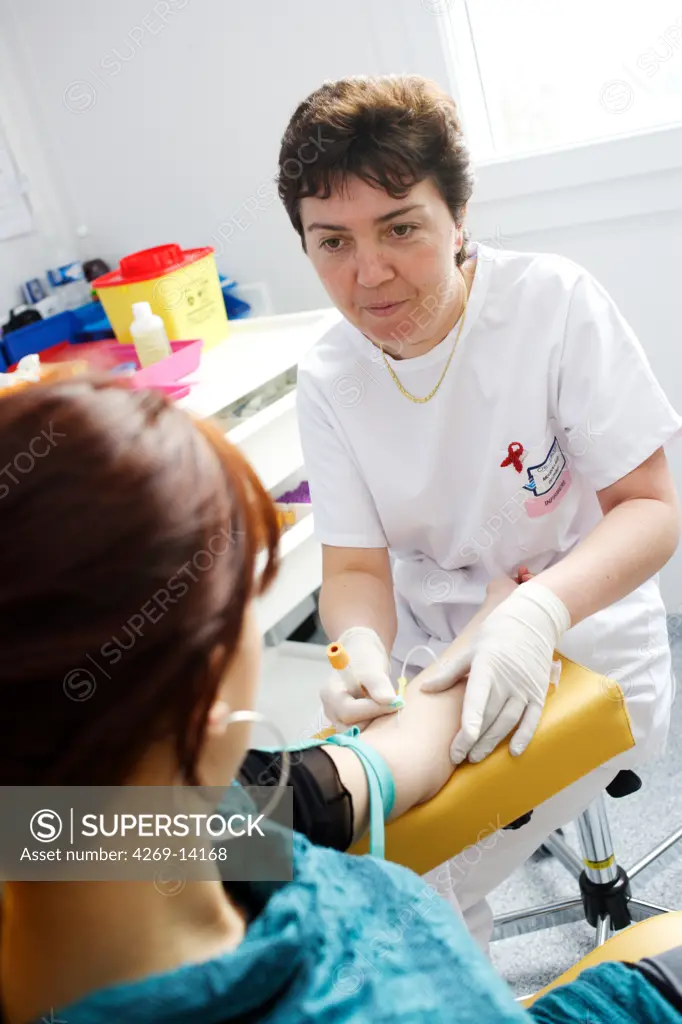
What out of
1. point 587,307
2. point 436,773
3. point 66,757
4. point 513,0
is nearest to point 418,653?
point 436,773

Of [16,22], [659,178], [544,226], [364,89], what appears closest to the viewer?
[364,89]

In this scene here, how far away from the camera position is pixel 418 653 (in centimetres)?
144

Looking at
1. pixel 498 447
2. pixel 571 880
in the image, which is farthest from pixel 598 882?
pixel 498 447

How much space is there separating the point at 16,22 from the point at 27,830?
2424 millimetres

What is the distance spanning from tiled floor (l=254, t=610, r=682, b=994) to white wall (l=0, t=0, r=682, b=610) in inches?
21.2

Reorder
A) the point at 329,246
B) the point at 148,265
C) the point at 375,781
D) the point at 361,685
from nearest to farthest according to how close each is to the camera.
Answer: the point at 375,781
the point at 361,685
the point at 329,246
the point at 148,265

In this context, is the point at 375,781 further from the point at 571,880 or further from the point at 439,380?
the point at 571,880

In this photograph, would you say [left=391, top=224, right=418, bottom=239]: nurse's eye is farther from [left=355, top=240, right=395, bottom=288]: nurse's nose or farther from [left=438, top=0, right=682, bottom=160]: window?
[left=438, top=0, right=682, bottom=160]: window

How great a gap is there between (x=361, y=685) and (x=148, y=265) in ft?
4.06

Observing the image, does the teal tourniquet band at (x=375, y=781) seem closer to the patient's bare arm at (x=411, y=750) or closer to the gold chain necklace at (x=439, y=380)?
the patient's bare arm at (x=411, y=750)

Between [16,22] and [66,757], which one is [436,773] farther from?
[16,22]

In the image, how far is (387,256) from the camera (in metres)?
1.26

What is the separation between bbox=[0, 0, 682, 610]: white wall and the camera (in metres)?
1.98

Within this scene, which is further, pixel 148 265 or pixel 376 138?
pixel 148 265
